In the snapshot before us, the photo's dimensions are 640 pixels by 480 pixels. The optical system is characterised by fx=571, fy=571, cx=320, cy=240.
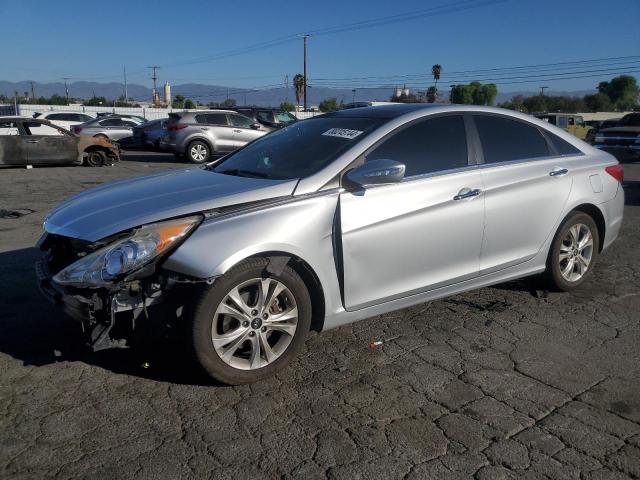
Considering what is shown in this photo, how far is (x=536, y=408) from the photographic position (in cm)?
322

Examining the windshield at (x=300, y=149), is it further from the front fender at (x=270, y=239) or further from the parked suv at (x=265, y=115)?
the parked suv at (x=265, y=115)

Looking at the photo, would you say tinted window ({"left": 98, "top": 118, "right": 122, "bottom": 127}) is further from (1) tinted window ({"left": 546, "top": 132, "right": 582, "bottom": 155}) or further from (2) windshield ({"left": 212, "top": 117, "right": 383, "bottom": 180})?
(1) tinted window ({"left": 546, "top": 132, "right": 582, "bottom": 155})

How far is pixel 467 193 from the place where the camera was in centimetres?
421

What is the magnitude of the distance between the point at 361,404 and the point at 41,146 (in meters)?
15.1

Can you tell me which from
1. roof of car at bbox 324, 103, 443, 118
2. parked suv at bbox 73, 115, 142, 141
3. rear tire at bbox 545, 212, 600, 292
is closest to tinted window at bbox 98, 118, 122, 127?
parked suv at bbox 73, 115, 142, 141

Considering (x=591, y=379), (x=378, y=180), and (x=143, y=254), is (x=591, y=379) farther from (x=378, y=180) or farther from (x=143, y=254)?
(x=143, y=254)

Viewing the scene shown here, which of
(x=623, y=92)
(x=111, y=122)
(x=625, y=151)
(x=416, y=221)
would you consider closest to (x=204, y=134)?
(x=111, y=122)

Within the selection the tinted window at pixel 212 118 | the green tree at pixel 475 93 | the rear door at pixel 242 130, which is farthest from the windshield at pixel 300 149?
the green tree at pixel 475 93

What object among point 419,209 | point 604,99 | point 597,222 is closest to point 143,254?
point 419,209

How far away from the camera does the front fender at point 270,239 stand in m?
3.17

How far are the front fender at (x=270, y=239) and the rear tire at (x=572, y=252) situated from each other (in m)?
2.29

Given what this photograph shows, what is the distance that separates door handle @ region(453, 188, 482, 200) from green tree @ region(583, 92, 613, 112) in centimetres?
8808

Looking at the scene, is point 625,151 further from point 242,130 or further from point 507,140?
point 507,140

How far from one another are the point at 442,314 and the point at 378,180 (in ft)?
5.03
